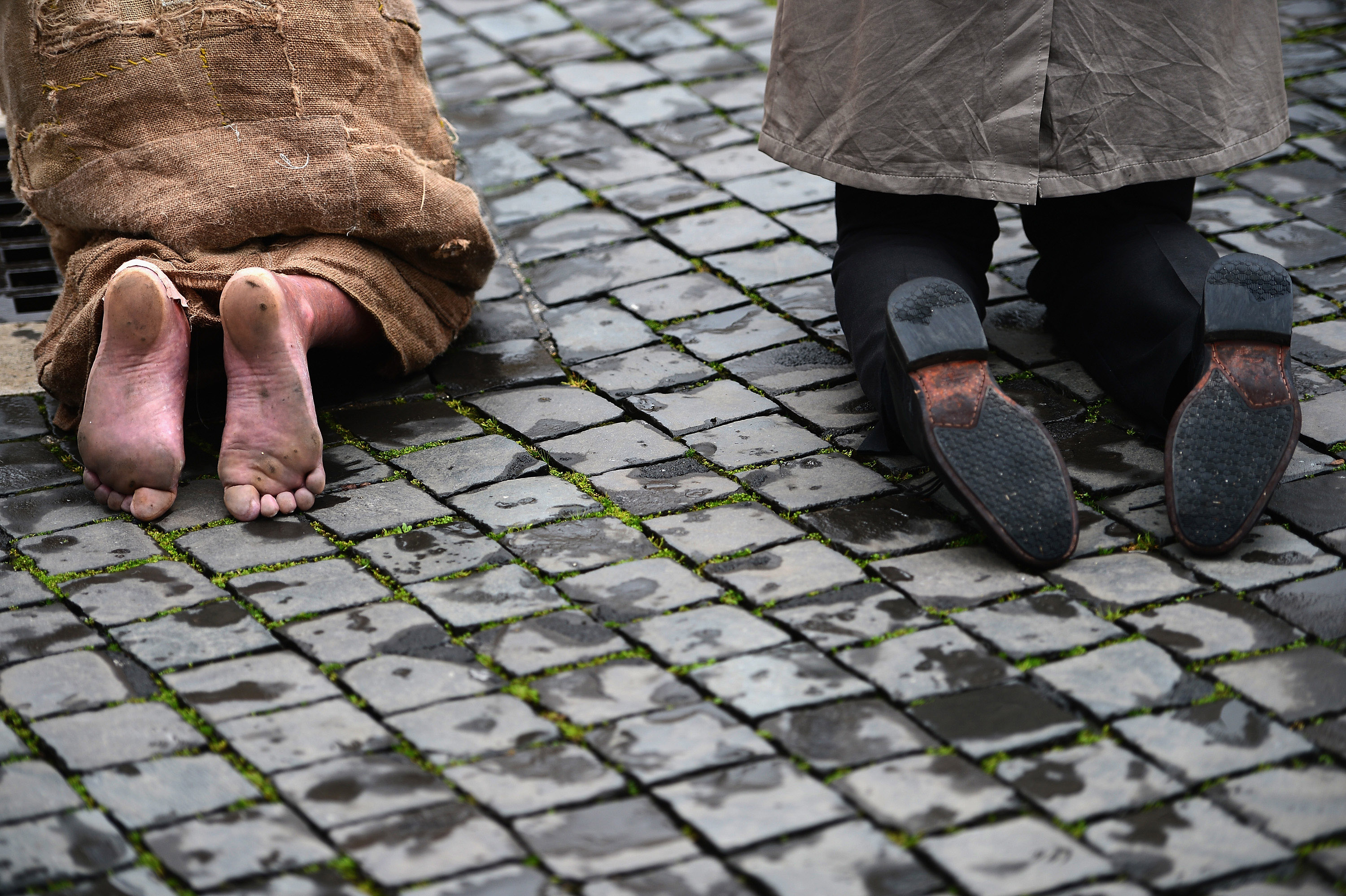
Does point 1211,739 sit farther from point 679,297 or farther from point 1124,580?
point 679,297

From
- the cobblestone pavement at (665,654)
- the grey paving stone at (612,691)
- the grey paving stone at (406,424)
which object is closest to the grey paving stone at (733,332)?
the cobblestone pavement at (665,654)

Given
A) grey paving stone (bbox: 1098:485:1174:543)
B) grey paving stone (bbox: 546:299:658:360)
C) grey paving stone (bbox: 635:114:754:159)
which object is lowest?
grey paving stone (bbox: 1098:485:1174:543)

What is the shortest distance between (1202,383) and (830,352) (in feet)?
3.61

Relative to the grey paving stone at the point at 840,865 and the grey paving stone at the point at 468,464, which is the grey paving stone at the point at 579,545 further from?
the grey paving stone at the point at 840,865

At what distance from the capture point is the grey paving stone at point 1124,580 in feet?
8.29

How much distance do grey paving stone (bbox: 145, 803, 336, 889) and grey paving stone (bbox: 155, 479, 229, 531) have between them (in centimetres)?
96

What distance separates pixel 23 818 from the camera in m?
2.08

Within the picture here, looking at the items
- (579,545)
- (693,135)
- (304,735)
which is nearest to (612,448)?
(579,545)

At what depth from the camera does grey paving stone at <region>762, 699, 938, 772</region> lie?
2.16 meters

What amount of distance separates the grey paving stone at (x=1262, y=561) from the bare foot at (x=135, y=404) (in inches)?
81.7

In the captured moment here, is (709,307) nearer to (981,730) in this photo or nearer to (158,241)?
(158,241)

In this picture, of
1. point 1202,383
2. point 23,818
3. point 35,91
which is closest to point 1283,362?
point 1202,383

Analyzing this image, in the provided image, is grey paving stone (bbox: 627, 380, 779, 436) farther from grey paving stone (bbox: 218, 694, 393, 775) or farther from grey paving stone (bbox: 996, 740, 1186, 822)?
grey paving stone (bbox: 996, 740, 1186, 822)

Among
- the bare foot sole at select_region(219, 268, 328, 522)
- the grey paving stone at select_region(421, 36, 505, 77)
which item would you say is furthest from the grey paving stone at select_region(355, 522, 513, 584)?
the grey paving stone at select_region(421, 36, 505, 77)
